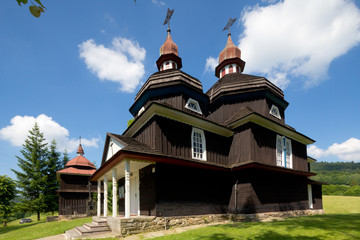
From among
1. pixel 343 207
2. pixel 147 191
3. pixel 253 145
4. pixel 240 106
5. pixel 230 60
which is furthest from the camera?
pixel 230 60

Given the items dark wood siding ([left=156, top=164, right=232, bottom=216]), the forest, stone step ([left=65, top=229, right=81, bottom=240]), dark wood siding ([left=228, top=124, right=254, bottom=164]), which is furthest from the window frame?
the forest

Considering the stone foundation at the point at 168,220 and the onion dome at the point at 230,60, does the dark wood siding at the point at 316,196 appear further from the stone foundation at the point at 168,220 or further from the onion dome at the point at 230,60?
the onion dome at the point at 230,60

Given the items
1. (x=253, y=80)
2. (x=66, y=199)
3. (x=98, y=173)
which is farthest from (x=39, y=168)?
(x=253, y=80)

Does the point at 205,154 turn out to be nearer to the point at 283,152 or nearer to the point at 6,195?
the point at 283,152

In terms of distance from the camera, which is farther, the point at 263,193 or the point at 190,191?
the point at 263,193

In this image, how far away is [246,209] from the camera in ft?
40.1

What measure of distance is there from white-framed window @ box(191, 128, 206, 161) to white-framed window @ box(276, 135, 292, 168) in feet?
18.9

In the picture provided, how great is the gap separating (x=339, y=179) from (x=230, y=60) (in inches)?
3215

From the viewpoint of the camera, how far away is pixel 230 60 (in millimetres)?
21672

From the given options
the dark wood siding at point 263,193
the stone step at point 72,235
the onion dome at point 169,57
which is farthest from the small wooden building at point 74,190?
the dark wood siding at point 263,193

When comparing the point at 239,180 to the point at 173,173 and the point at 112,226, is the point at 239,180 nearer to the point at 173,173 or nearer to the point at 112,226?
the point at 173,173

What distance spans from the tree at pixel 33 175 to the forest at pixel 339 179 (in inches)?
1645

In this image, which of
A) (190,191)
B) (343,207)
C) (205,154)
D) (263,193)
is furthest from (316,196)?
(190,191)

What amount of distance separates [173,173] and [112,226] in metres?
3.75
